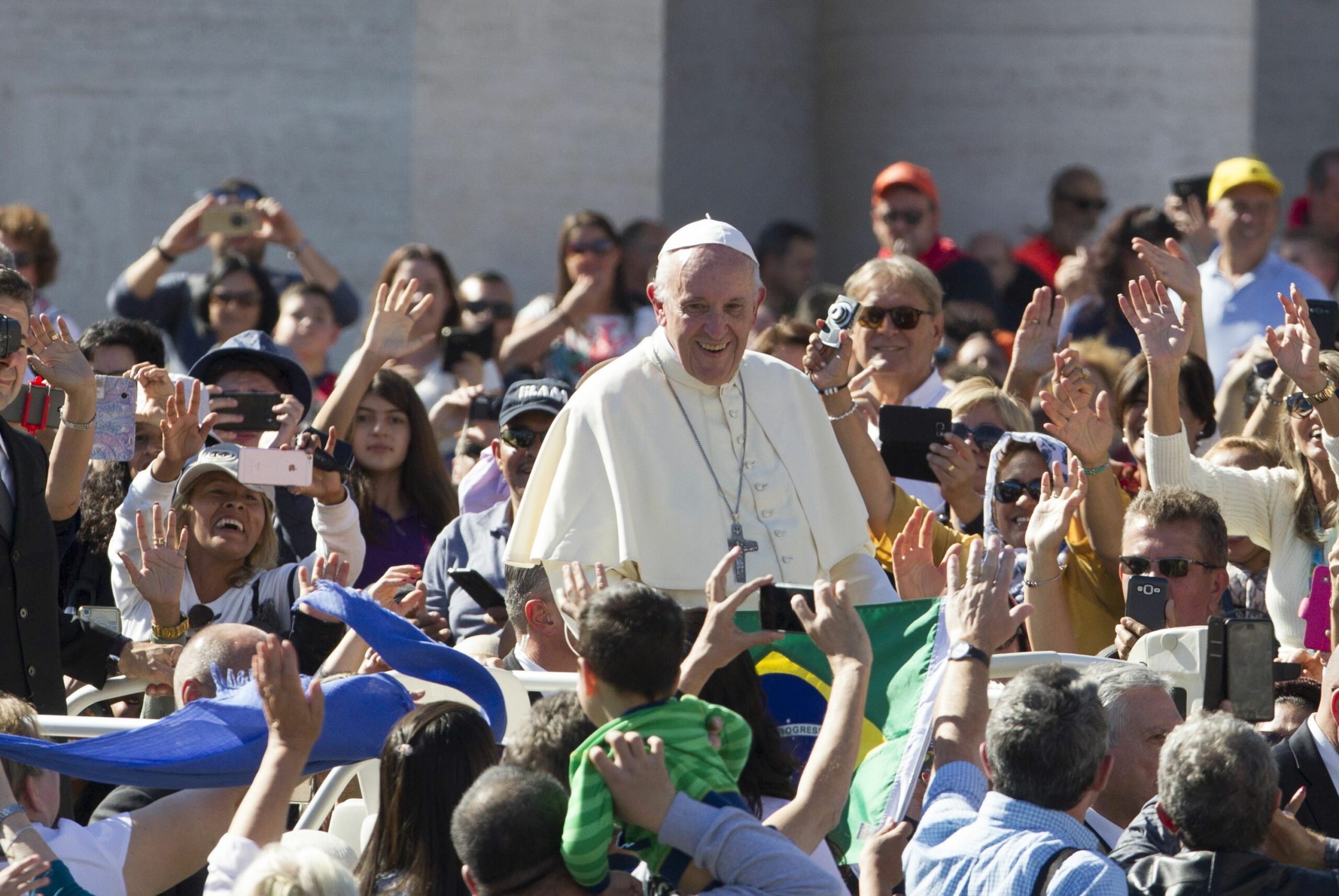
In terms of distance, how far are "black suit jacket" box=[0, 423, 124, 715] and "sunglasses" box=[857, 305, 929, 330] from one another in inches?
105

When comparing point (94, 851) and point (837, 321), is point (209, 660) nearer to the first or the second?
point (94, 851)

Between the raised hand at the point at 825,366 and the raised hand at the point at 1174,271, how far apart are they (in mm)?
1195

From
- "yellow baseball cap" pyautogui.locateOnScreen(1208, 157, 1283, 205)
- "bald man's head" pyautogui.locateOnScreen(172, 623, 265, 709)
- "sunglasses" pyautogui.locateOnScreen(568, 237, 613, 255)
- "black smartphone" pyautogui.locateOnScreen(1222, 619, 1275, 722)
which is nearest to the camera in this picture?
"black smartphone" pyautogui.locateOnScreen(1222, 619, 1275, 722)

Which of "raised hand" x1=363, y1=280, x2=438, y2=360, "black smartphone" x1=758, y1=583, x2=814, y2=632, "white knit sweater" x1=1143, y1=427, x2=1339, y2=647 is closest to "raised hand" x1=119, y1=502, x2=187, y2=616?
"raised hand" x1=363, y1=280, x2=438, y2=360

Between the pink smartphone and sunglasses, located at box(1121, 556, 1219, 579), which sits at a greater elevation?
sunglasses, located at box(1121, 556, 1219, 579)

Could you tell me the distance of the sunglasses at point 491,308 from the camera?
9.15m

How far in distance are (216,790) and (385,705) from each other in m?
0.34

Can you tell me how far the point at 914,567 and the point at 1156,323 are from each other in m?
1.35

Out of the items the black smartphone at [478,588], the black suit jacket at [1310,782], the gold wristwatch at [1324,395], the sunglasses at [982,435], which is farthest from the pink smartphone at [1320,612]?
the black smartphone at [478,588]

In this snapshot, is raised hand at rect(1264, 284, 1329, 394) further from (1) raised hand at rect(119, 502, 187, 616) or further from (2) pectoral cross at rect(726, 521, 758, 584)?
(1) raised hand at rect(119, 502, 187, 616)

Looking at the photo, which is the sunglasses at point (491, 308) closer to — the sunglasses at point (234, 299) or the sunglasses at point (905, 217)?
the sunglasses at point (234, 299)

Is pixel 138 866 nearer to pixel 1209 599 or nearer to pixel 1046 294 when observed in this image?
pixel 1209 599

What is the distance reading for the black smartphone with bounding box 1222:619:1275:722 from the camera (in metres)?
3.64

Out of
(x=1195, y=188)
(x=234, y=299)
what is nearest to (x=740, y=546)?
(x=234, y=299)
